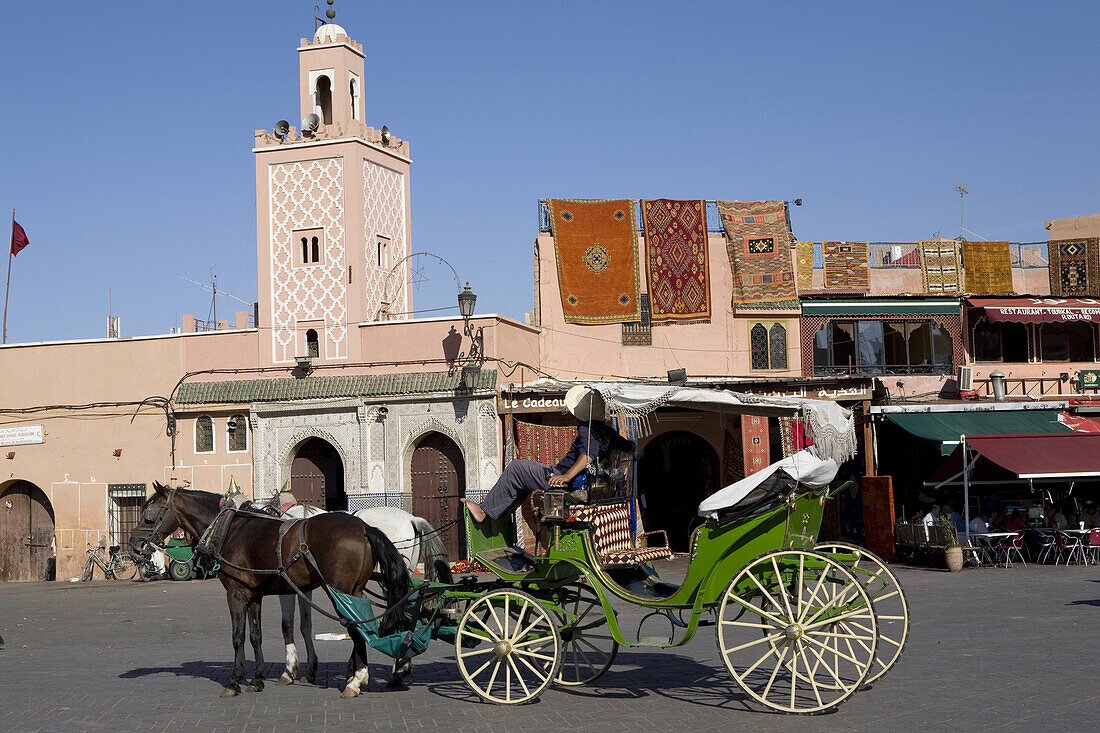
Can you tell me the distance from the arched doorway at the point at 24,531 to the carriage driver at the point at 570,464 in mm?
20246

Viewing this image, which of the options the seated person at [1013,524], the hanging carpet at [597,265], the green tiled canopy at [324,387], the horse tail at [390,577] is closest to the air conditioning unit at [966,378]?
the seated person at [1013,524]

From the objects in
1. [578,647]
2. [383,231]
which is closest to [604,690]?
[578,647]

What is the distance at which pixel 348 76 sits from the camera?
2580 cm

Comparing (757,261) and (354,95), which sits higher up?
(354,95)

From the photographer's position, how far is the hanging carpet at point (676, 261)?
83.0ft

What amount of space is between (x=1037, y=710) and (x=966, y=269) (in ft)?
68.1

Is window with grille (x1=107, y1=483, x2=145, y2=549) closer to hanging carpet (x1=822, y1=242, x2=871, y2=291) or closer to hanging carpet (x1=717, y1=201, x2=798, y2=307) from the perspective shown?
hanging carpet (x1=717, y1=201, x2=798, y2=307)

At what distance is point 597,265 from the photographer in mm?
25312

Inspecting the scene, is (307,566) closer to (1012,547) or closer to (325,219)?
(1012,547)

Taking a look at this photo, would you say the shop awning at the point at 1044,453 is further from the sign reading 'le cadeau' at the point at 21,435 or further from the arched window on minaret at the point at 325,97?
the sign reading 'le cadeau' at the point at 21,435

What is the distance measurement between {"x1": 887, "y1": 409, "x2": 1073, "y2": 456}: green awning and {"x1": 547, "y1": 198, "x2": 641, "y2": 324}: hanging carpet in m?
6.52

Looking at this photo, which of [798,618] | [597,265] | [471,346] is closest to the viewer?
[798,618]

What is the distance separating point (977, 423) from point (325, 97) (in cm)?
1617

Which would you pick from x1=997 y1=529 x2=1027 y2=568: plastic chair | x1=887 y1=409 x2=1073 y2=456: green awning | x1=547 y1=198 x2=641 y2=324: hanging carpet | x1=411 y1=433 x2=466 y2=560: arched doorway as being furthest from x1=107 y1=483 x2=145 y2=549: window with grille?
x1=997 y1=529 x2=1027 y2=568: plastic chair
